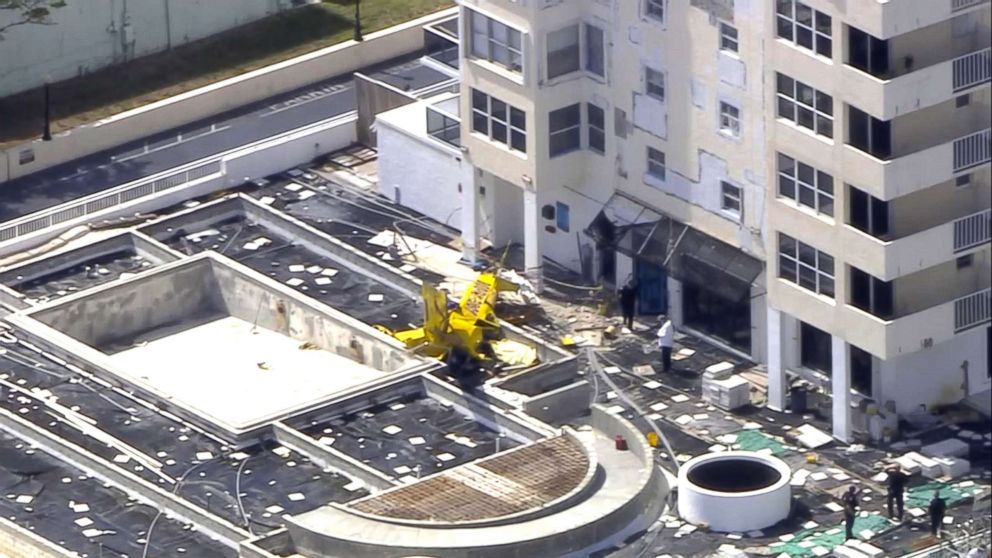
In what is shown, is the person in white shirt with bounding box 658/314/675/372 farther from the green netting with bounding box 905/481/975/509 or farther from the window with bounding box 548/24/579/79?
the green netting with bounding box 905/481/975/509

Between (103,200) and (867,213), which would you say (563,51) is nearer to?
(867,213)

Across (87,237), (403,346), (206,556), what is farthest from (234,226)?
(206,556)

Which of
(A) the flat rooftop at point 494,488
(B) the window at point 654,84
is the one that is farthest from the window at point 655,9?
(A) the flat rooftop at point 494,488

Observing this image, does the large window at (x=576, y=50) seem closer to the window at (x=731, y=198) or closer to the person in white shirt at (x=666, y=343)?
the window at (x=731, y=198)

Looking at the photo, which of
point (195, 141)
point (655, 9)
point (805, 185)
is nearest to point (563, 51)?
point (655, 9)

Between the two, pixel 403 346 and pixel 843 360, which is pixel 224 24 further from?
pixel 843 360

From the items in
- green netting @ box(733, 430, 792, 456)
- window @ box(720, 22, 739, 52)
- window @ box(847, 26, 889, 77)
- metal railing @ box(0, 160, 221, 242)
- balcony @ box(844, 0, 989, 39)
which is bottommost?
green netting @ box(733, 430, 792, 456)

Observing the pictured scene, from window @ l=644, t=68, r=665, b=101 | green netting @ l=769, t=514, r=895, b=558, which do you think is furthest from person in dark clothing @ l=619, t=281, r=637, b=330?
green netting @ l=769, t=514, r=895, b=558
